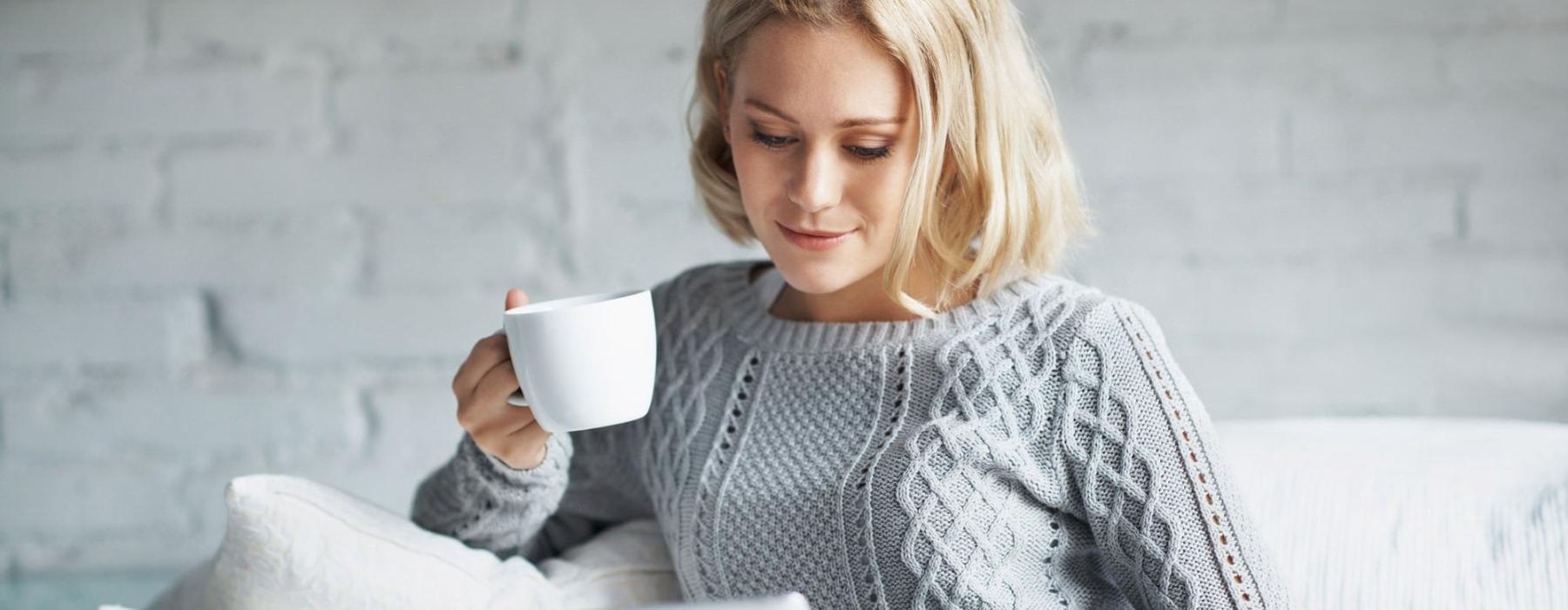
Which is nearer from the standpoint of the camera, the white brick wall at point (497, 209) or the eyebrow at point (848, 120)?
the eyebrow at point (848, 120)

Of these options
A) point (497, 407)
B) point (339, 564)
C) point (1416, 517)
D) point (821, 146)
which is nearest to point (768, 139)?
point (821, 146)

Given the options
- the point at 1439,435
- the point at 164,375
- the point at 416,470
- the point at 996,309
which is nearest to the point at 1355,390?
the point at 1439,435

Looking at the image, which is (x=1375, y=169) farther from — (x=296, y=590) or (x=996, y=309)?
(x=296, y=590)

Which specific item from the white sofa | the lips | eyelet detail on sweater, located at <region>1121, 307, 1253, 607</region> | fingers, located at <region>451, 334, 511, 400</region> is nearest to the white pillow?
the white sofa

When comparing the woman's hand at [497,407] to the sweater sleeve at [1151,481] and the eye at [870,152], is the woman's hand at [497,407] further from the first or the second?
the sweater sleeve at [1151,481]

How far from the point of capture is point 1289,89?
1.32 metres

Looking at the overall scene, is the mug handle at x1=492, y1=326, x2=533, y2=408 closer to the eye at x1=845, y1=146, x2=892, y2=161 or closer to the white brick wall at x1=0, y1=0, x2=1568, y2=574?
the eye at x1=845, y1=146, x2=892, y2=161

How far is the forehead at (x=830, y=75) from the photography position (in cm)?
82

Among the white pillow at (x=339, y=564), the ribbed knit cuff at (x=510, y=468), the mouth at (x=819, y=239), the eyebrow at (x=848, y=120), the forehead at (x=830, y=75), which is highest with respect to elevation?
the forehead at (x=830, y=75)

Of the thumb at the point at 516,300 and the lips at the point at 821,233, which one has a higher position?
the lips at the point at 821,233

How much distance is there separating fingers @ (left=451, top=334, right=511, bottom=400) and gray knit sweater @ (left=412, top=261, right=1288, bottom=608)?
122 mm

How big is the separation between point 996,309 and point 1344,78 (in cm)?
64

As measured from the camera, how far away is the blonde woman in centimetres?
82

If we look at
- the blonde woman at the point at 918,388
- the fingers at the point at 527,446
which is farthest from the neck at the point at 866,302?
the fingers at the point at 527,446
